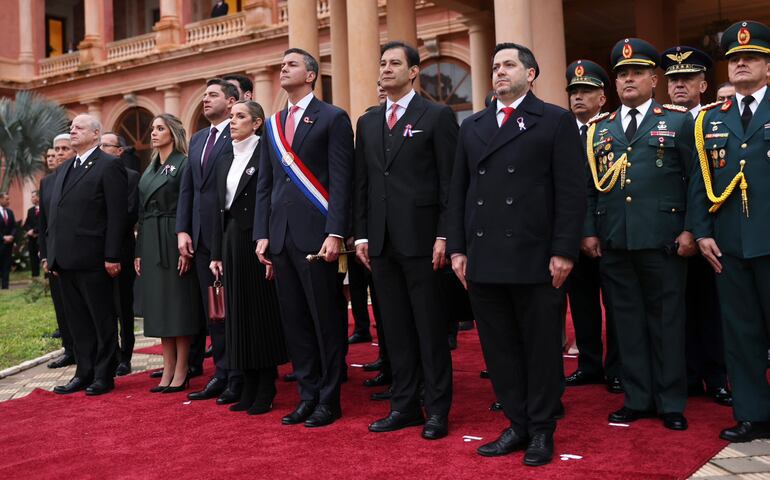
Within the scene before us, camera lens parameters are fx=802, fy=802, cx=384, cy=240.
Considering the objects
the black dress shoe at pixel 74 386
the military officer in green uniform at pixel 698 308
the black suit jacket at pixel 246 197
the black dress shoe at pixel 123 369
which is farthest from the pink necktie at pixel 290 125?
the black dress shoe at pixel 123 369

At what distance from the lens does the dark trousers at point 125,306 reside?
20.2 ft

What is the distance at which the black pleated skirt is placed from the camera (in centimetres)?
444

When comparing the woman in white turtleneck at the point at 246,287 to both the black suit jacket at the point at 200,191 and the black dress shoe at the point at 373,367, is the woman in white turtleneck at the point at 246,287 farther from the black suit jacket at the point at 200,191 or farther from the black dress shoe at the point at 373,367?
the black dress shoe at the point at 373,367

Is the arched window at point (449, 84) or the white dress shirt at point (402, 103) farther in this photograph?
the arched window at point (449, 84)

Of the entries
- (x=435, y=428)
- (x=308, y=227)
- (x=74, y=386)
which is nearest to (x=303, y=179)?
(x=308, y=227)

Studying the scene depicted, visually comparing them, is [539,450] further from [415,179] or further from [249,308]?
[249,308]

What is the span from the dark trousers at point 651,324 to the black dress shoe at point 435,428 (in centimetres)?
91

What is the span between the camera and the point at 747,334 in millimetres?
3615

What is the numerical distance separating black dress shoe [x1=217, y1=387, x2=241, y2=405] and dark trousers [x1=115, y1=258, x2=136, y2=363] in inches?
69.4

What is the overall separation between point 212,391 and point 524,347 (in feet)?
7.21

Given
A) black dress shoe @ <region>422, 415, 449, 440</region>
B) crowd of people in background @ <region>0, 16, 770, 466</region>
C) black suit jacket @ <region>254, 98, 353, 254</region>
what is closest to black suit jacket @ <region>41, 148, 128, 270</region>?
crowd of people in background @ <region>0, 16, 770, 466</region>

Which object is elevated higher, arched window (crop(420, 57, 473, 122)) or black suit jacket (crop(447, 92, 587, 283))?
arched window (crop(420, 57, 473, 122))

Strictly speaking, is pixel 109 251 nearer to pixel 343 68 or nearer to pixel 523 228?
pixel 523 228

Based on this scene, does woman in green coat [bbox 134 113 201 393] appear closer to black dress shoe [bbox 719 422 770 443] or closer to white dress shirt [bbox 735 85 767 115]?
black dress shoe [bbox 719 422 770 443]
